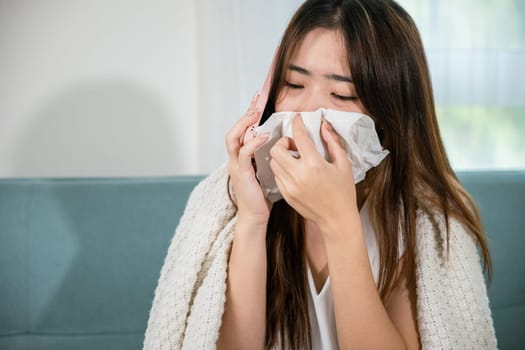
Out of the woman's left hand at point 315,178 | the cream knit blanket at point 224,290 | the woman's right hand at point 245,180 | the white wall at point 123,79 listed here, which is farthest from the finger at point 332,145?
the white wall at point 123,79

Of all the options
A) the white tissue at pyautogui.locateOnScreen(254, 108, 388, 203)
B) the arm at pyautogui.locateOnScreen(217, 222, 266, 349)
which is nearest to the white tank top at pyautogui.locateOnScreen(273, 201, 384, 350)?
the arm at pyautogui.locateOnScreen(217, 222, 266, 349)

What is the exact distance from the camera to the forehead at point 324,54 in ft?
2.79

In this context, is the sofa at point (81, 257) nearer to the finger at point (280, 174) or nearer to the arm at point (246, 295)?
the arm at point (246, 295)

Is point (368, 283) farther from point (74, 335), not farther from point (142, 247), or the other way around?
point (74, 335)

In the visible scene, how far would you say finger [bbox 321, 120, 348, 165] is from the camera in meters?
0.79

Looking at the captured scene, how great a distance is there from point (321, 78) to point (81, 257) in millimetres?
719

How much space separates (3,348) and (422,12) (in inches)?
57.1

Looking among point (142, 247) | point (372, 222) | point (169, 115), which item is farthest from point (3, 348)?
point (372, 222)

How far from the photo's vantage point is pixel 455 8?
1.71m

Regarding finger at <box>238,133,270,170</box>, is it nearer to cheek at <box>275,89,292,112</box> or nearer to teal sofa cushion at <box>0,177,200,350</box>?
cheek at <box>275,89,292,112</box>

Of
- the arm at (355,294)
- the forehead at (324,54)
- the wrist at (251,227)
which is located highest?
the forehead at (324,54)

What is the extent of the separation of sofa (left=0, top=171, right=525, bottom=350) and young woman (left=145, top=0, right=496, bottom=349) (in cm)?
27

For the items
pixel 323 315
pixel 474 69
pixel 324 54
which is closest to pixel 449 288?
pixel 323 315

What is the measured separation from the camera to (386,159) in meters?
0.97
